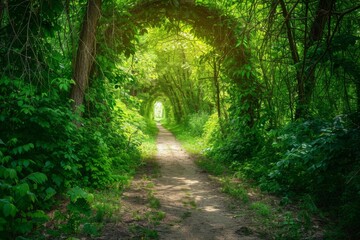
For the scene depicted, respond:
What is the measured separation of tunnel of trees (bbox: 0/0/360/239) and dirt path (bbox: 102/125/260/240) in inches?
36.3

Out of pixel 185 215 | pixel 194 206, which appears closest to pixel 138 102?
pixel 194 206

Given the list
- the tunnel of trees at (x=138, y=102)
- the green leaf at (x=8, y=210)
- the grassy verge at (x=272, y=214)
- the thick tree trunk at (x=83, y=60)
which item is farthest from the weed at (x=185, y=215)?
the thick tree trunk at (x=83, y=60)

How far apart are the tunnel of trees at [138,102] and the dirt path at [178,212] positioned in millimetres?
921

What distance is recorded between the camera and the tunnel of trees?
4.43 meters

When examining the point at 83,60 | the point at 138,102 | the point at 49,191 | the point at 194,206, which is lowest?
the point at 194,206

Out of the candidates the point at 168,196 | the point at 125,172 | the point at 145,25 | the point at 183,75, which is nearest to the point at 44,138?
the point at 168,196

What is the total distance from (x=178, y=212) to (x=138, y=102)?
5.90 meters

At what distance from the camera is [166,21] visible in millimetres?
10836

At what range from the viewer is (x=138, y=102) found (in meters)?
11.0

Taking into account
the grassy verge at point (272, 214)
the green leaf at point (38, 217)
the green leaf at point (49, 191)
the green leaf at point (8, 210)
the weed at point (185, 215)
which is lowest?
the weed at point (185, 215)

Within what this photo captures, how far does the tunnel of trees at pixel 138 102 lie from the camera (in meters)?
4.43

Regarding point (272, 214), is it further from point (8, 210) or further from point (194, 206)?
point (8, 210)

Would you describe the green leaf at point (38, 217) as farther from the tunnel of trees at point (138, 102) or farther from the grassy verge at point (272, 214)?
the grassy verge at point (272, 214)

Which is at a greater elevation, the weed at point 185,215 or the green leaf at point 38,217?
the green leaf at point 38,217
